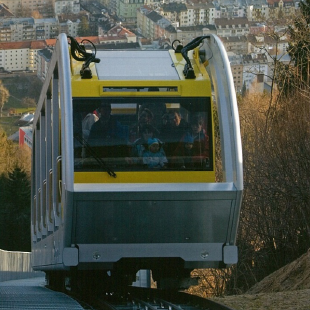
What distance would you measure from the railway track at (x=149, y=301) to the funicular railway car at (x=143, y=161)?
46 cm

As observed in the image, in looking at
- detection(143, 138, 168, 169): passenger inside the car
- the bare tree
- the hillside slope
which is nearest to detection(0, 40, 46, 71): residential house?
the bare tree

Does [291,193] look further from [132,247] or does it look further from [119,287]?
[132,247]

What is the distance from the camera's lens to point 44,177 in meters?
14.2

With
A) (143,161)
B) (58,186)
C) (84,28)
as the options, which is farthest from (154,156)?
(84,28)

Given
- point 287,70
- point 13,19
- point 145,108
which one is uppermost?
point 145,108

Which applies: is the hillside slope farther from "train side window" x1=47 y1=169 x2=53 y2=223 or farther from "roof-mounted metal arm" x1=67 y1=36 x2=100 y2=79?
"roof-mounted metal arm" x1=67 y1=36 x2=100 y2=79

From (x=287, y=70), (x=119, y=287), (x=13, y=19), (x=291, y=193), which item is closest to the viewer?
(x=119, y=287)

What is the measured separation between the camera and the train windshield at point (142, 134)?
1199cm

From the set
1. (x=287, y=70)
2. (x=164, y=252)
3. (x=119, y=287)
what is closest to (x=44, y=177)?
(x=119, y=287)

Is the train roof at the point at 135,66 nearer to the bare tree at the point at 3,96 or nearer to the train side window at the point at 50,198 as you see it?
the train side window at the point at 50,198

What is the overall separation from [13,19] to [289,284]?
582 feet

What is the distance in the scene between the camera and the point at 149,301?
12.6m

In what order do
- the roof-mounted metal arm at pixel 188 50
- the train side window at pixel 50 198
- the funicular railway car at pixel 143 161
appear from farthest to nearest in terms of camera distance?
the train side window at pixel 50 198 → the roof-mounted metal arm at pixel 188 50 → the funicular railway car at pixel 143 161

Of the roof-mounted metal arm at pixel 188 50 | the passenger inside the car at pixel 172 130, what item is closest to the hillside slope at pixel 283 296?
the passenger inside the car at pixel 172 130
